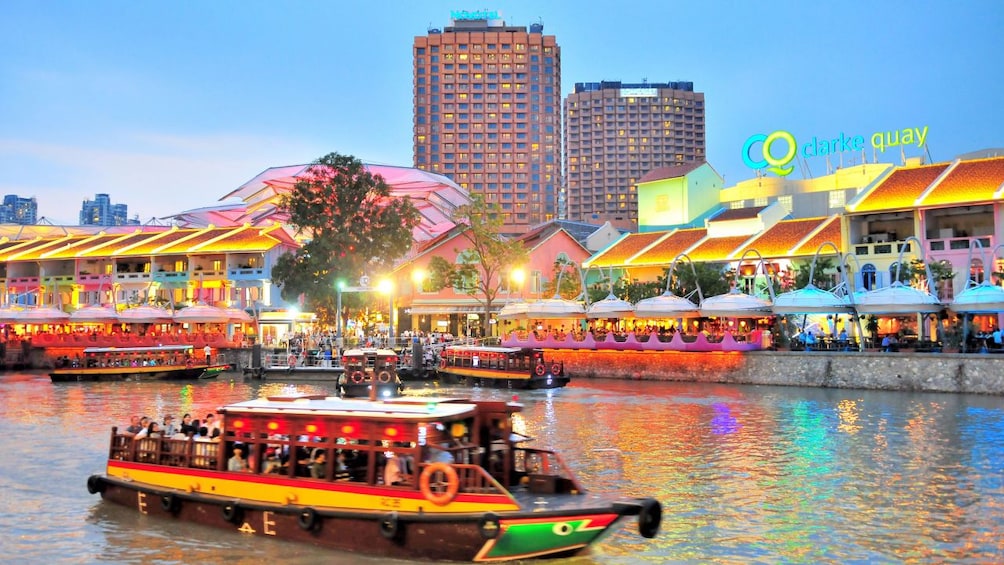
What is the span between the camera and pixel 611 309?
44906 millimetres

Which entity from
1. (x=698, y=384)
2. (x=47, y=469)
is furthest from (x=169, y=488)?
(x=698, y=384)

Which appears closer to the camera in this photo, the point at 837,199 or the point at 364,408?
the point at 364,408

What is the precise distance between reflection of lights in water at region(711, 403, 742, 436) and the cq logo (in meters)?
34.1

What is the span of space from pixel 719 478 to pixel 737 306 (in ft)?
73.2

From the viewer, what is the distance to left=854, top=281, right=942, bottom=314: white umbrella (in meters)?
34.7

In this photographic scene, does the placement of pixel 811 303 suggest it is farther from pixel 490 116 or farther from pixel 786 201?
pixel 490 116

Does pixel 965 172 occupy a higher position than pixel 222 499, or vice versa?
pixel 965 172

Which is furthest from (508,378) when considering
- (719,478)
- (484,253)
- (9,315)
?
(9,315)

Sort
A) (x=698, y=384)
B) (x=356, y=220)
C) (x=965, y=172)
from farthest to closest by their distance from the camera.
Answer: (x=356, y=220) → (x=965, y=172) → (x=698, y=384)

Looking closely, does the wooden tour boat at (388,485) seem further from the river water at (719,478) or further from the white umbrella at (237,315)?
the white umbrella at (237,315)

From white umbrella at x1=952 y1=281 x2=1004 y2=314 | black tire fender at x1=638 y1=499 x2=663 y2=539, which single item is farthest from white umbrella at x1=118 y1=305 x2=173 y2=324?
black tire fender at x1=638 y1=499 x2=663 y2=539

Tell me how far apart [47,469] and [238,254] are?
43.6 meters

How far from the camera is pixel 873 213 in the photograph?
44031 mm

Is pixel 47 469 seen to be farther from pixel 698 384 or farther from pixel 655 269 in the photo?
pixel 655 269
